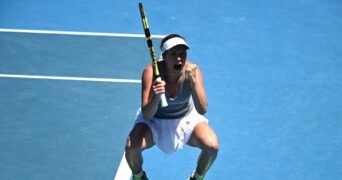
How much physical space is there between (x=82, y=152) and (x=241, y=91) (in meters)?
2.52

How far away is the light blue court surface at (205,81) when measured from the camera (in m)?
7.89

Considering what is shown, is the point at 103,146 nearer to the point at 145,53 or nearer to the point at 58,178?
the point at 58,178

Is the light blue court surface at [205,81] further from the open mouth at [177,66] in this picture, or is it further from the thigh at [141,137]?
the open mouth at [177,66]

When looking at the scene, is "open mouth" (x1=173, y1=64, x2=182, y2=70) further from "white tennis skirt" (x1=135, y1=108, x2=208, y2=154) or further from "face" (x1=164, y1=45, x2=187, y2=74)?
"white tennis skirt" (x1=135, y1=108, x2=208, y2=154)

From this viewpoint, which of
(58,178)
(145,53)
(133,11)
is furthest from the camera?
(133,11)

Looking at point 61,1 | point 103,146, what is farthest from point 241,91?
point 61,1

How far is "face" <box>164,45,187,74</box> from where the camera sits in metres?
6.48

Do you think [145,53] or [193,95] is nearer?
[193,95]

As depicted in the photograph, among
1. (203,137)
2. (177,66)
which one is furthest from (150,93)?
(203,137)

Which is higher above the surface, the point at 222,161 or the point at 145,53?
the point at 145,53

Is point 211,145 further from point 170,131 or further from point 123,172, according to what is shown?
point 123,172

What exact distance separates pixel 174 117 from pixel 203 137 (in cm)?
39

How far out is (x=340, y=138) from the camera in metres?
8.35

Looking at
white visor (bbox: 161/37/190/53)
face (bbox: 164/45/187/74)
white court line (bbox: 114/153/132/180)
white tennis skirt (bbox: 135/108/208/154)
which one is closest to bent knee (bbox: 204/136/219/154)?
white tennis skirt (bbox: 135/108/208/154)
